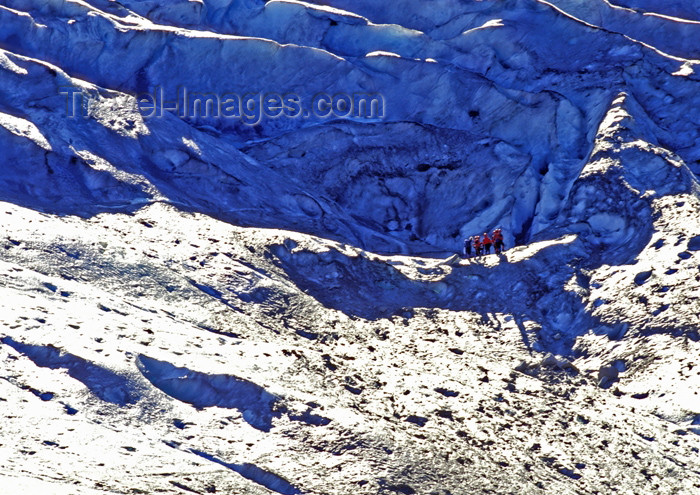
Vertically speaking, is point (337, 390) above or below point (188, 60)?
below

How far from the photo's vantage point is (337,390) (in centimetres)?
1727

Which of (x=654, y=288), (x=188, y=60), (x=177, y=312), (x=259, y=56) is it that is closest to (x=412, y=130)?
(x=259, y=56)

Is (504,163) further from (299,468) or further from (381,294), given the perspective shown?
(299,468)

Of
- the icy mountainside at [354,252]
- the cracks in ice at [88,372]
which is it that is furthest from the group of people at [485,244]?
the cracks in ice at [88,372]

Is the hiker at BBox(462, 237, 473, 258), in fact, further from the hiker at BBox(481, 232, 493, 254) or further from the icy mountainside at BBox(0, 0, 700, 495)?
the icy mountainside at BBox(0, 0, 700, 495)

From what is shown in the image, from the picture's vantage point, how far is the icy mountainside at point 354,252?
15492 mm

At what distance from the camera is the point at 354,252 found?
76.6 ft

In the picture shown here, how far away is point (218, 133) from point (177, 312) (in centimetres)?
1111

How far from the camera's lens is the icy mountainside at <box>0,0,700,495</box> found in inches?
610

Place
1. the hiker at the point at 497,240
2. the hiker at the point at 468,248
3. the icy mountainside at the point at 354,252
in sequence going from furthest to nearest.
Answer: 1. the hiker at the point at 468,248
2. the hiker at the point at 497,240
3. the icy mountainside at the point at 354,252

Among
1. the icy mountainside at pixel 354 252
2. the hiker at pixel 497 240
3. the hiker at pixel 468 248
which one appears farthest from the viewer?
the hiker at pixel 468 248

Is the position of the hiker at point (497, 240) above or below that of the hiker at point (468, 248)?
above

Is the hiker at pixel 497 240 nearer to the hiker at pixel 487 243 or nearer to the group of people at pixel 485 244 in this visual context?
the group of people at pixel 485 244

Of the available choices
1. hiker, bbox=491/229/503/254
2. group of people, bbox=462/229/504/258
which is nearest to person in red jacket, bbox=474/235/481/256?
group of people, bbox=462/229/504/258
